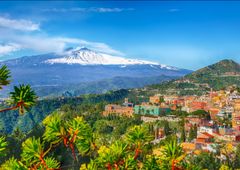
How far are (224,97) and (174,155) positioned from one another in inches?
4088

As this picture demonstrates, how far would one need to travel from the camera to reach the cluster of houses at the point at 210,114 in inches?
2368

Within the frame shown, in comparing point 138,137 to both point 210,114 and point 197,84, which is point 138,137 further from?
point 197,84

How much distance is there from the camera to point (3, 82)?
3367mm

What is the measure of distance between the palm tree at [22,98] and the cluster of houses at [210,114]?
4948cm

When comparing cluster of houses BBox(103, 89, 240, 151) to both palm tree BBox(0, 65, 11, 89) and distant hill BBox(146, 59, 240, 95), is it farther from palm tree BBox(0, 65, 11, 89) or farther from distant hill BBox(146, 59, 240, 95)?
palm tree BBox(0, 65, 11, 89)

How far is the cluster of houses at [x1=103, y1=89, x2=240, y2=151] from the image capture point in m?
60.2

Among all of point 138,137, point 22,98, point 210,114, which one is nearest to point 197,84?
point 210,114

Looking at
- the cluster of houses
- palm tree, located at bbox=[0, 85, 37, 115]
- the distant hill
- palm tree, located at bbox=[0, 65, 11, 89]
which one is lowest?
the cluster of houses

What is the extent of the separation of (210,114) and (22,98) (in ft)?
277

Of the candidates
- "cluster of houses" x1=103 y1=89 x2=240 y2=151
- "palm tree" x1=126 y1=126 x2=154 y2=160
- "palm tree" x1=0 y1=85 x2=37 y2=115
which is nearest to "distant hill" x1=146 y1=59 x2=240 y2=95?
"cluster of houses" x1=103 y1=89 x2=240 y2=151

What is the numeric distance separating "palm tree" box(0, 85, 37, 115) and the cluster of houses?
4948 centimetres

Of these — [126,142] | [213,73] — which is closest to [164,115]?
[126,142]

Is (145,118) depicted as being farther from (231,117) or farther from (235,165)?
(235,165)

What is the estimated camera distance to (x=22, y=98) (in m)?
3.33
